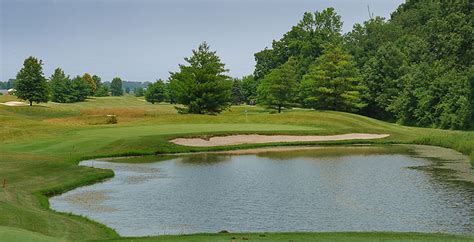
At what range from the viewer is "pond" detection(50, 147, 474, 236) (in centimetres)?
2142

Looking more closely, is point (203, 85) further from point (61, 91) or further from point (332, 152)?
point (61, 91)

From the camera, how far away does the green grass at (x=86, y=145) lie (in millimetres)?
20438

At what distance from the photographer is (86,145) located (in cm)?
4625

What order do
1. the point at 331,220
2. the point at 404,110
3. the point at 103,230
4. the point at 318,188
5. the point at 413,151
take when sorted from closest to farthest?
the point at 103,230 → the point at 331,220 → the point at 318,188 → the point at 413,151 → the point at 404,110

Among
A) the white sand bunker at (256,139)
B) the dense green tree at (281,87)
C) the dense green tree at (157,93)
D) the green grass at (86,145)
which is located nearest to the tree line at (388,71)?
the dense green tree at (281,87)

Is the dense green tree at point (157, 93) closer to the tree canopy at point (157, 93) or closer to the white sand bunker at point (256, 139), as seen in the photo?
the tree canopy at point (157, 93)

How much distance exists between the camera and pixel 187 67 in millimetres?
81812

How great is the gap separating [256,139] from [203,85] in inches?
1034

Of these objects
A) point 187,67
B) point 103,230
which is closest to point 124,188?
point 103,230

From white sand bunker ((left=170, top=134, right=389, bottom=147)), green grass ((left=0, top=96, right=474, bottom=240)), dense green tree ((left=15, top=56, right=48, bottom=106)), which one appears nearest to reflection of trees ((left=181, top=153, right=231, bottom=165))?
green grass ((left=0, top=96, right=474, bottom=240))

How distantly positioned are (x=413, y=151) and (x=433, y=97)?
3139 cm

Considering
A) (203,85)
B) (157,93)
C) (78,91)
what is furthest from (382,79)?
(157,93)

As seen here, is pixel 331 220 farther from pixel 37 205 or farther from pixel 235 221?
pixel 37 205

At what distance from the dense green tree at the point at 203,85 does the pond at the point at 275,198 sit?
38.8 m
